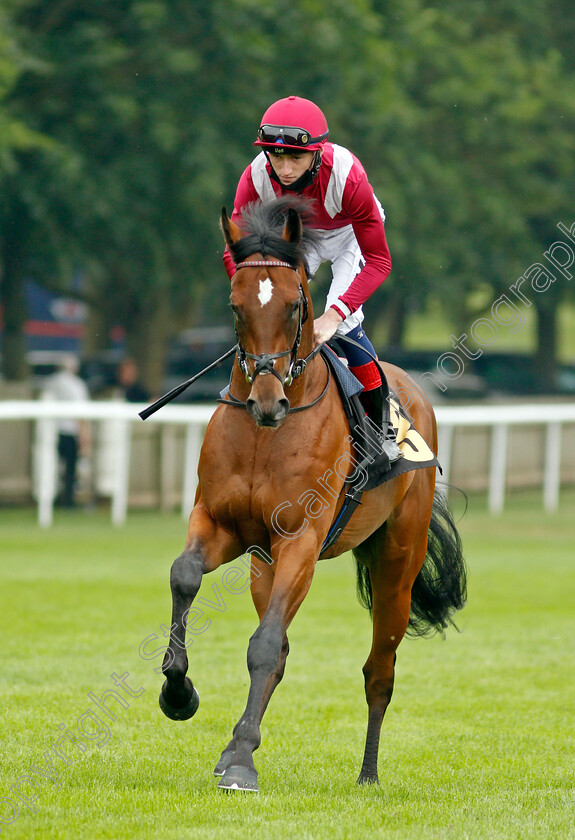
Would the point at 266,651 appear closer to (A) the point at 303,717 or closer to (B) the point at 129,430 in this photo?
(A) the point at 303,717

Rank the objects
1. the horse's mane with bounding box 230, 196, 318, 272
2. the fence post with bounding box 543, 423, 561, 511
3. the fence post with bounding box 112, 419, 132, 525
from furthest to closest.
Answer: the fence post with bounding box 543, 423, 561, 511 → the fence post with bounding box 112, 419, 132, 525 → the horse's mane with bounding box 230, 196, 318, 272

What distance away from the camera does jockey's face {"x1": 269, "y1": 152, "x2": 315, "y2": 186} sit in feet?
18.1

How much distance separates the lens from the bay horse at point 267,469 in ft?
16.1

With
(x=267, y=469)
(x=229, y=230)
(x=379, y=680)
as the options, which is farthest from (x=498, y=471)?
(x=229, y=230)

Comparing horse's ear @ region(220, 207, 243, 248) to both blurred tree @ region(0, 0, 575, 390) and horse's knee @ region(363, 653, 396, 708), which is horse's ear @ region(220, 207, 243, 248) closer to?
horse's knee @ region(363, 653, 396, 708)

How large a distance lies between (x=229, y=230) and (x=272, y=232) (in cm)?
18

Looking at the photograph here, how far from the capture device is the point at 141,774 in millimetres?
Answer: 5492

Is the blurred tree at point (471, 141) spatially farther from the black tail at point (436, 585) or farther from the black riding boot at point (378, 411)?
the black riding boot at point (378, 411)

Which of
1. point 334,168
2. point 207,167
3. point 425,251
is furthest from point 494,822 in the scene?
point 425,251

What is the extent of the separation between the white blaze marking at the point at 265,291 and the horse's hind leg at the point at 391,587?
179cm

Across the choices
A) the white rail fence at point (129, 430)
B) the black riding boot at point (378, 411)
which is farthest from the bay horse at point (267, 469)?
Result: the white rail fence at point (129, 430)

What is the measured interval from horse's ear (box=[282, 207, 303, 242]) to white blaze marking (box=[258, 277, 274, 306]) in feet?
0.82

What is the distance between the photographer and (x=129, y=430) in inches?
683

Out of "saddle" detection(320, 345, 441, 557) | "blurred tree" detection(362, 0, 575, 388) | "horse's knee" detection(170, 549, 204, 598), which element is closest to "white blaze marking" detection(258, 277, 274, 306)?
"saddle" detection(320, 345, 441, 557)
